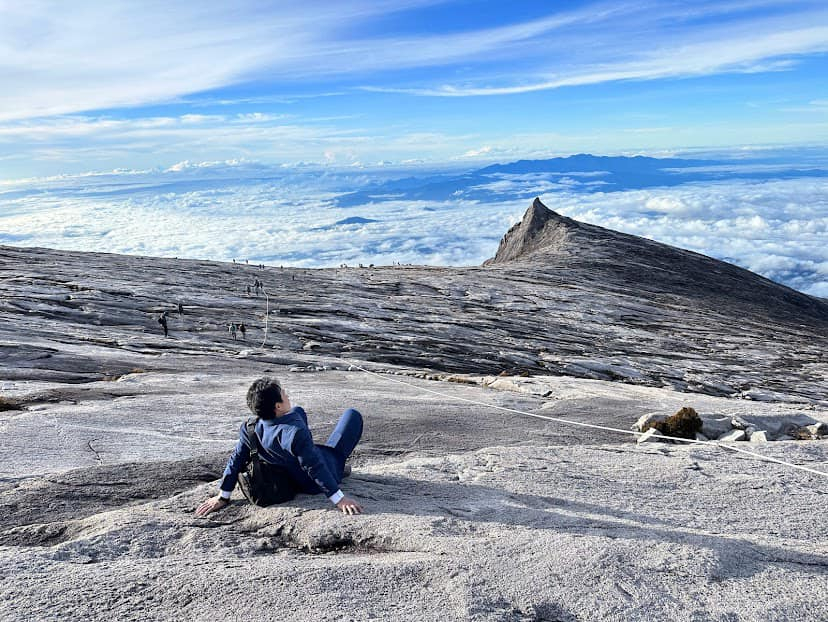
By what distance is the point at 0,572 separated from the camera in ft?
24.5

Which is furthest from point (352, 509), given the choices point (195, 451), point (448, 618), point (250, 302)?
point (250, 302)

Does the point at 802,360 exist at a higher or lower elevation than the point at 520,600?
lower

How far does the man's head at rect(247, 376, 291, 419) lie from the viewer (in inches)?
378

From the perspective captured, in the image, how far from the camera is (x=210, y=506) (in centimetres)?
959

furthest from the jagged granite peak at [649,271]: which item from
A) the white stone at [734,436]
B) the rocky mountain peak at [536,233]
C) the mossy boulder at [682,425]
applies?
the mossy boulder at [682,425]

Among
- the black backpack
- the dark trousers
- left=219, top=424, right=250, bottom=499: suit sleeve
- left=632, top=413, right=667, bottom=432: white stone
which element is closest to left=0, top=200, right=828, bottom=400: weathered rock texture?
left=219, top=424, right=250, bottom=499: suit sleeve

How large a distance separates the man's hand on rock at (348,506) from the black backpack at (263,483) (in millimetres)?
963

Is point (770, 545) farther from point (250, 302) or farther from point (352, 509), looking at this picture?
point (250, 302)

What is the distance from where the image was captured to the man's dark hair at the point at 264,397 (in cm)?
959

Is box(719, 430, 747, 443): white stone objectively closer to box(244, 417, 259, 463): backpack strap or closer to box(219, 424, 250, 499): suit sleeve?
box(244, 417, 259, 463): backpack strap

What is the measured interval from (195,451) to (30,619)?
6.23 metres

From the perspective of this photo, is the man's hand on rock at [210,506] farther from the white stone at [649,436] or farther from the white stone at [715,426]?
the white stone at [715,426]

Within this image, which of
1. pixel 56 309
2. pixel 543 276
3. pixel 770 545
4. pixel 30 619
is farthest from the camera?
pixel 543 276

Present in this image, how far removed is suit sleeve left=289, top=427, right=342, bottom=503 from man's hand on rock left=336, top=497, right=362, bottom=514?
0.26 ft
